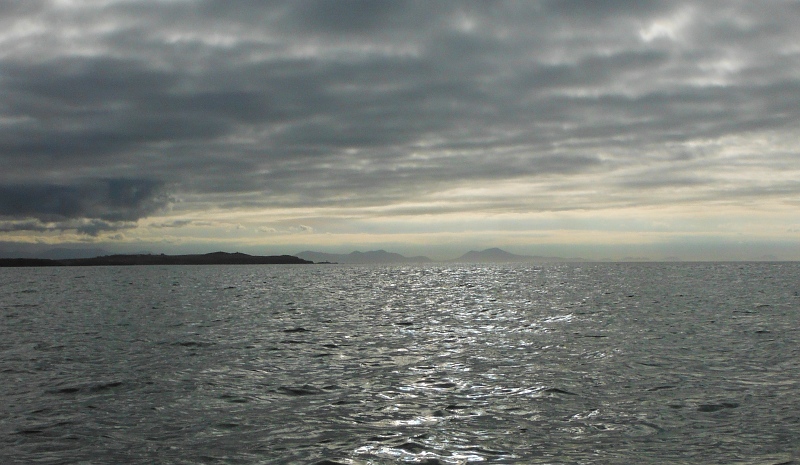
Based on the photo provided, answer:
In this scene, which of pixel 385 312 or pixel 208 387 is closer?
pixel 208 387

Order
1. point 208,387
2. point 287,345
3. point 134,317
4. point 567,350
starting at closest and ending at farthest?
1. point 208,387
2. point 567,350
3. point 287,345
4. point 134,317

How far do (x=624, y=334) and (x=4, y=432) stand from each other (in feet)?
108

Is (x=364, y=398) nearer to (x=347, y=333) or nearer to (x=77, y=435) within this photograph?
(x=77, y=435)

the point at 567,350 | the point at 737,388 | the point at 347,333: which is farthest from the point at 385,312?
the point at 737,388

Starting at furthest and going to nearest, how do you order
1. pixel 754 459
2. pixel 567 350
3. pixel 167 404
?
pixel 567 350 → pixel 167 404 → pixel 754 459

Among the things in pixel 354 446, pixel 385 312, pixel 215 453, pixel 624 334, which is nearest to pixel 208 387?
pixel 215 453

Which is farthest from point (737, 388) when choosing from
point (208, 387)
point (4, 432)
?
point (4, 432)

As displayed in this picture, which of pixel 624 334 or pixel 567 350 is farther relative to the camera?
pixel 624 334

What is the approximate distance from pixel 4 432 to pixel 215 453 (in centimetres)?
669

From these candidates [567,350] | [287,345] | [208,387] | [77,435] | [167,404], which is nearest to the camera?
[77,435]

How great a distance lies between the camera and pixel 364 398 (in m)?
19.9

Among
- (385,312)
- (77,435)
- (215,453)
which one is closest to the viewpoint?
(215,453)

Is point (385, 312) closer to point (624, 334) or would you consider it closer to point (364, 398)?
point (624, 334)

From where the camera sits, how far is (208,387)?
22203 millimetres
